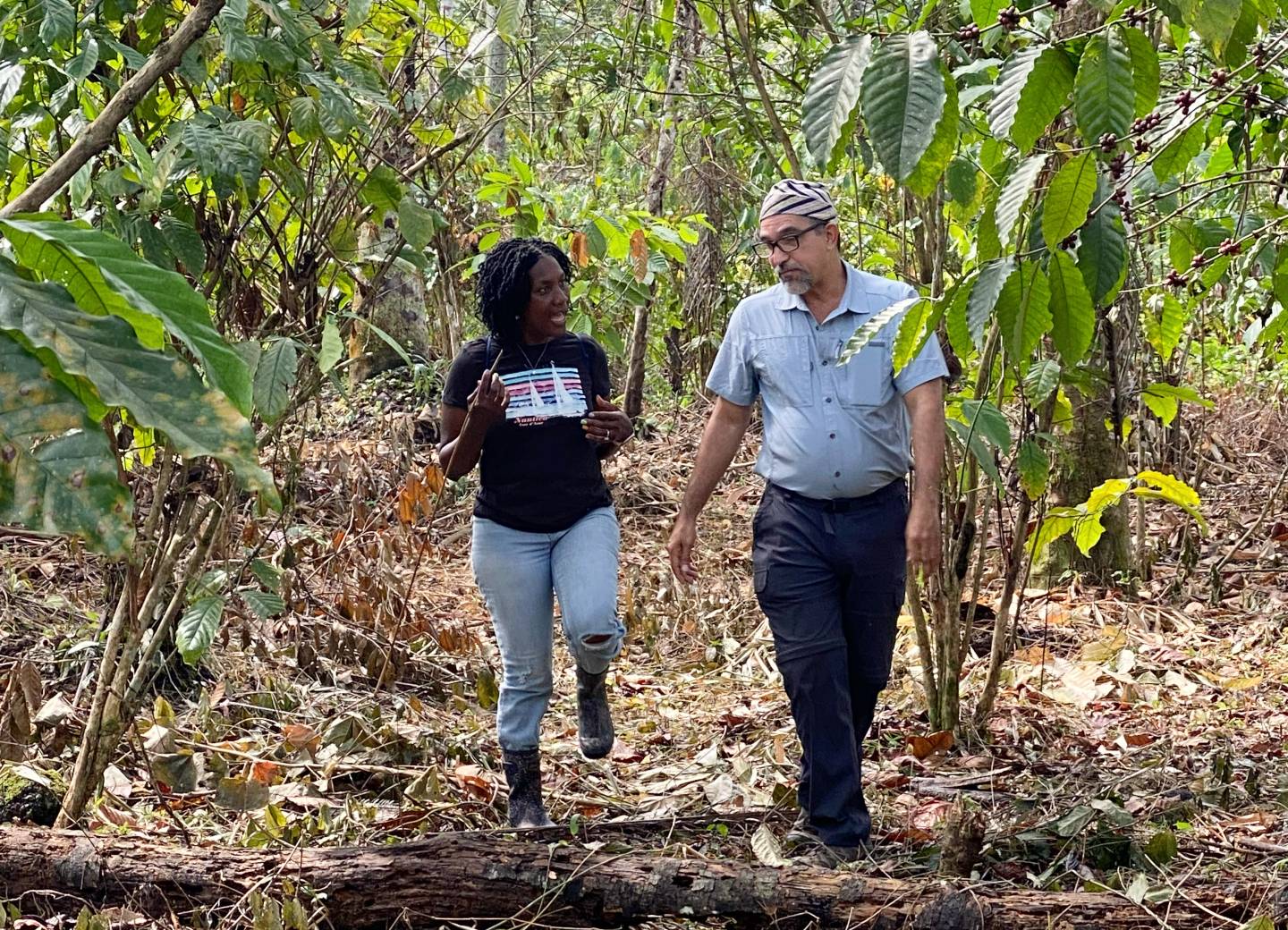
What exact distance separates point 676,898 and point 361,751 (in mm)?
1782

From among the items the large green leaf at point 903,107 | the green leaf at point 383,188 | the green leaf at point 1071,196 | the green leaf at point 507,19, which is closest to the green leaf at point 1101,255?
the green leaf at point 1071,196

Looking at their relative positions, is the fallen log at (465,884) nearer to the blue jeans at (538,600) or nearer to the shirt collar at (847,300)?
the blue jeans at (538,600)

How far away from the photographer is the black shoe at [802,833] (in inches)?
156

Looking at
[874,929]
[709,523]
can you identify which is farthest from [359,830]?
[709,523]

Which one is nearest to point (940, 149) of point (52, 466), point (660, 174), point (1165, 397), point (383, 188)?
point (52, 466)

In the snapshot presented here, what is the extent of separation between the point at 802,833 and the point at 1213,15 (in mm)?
2640

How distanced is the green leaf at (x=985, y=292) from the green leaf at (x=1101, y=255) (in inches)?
7.4

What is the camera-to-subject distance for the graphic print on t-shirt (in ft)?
13.9

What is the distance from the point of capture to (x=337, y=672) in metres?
5.84

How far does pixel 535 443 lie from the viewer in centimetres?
423

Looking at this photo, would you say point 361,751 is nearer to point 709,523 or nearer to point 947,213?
point 947,213

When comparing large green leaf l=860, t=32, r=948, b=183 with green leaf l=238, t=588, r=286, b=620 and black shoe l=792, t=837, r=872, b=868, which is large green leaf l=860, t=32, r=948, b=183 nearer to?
black shoe l=792, t=837, r=872, b=868

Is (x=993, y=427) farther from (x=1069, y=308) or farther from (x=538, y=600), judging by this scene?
(x=1069, y=308)

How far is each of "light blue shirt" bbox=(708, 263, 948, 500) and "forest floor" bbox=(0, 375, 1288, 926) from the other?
40.7 inches
